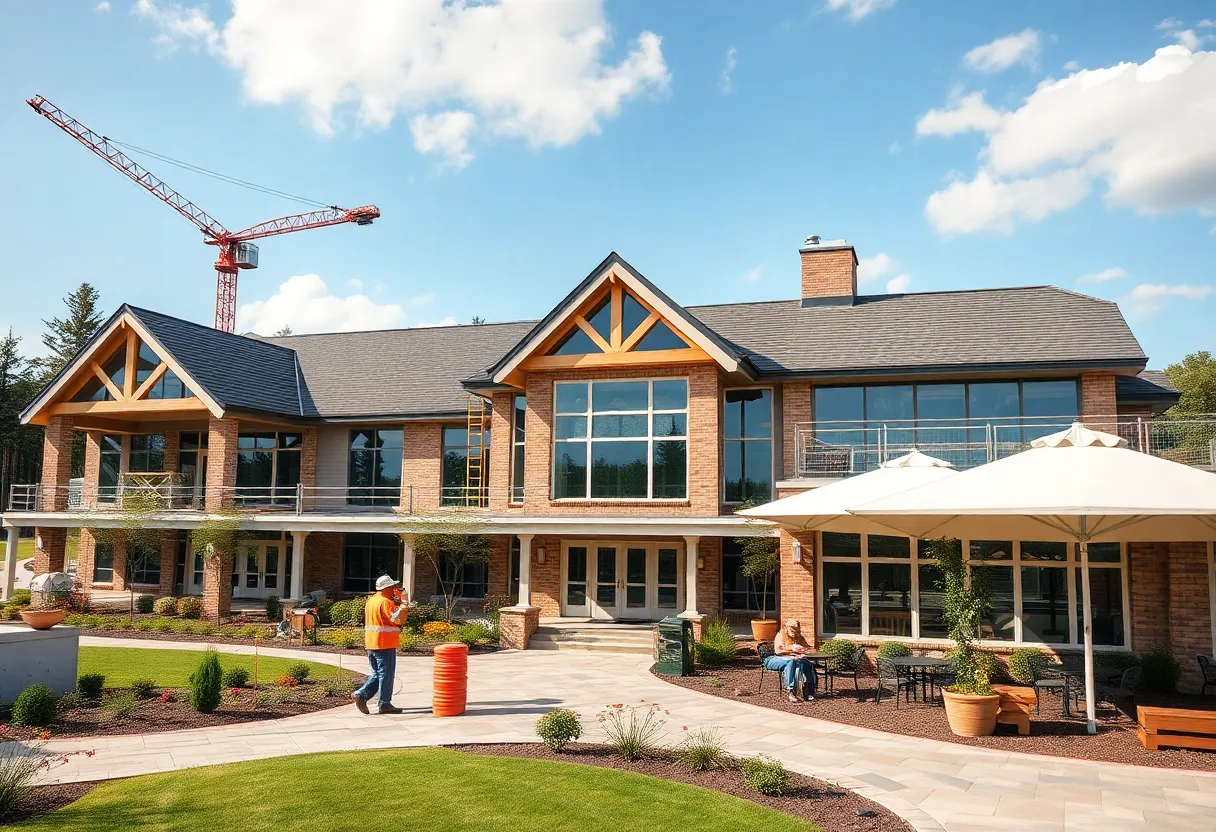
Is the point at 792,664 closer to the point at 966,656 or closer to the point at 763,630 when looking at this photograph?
the point at 966,656

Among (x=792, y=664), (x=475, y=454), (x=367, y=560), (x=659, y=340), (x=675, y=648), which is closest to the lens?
(x=792, y=664)

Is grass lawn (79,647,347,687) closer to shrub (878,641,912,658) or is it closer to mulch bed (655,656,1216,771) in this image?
mulch bed (655,656,1216,771)

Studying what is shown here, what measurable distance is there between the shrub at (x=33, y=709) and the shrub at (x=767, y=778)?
339 inches

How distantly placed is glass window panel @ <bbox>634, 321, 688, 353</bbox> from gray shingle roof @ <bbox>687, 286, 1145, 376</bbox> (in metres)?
2.02

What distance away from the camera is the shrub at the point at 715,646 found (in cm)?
1617

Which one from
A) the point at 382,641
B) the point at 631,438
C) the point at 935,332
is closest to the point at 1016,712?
the point at 382,641

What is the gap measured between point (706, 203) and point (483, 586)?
12206 millimetres

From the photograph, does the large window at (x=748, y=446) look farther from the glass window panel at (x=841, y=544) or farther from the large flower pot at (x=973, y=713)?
the large flower pot at (x=973, y=713)

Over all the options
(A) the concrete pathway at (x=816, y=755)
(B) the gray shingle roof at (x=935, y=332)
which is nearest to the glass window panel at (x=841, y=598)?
(A) the concrete pathway at (x=816, y=755)

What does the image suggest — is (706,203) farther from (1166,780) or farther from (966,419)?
(1166,780)

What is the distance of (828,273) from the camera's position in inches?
902

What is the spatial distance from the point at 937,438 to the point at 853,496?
6.88 metres

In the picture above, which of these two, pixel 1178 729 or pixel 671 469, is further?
pixel 671 469

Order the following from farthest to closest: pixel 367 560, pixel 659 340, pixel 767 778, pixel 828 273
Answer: pixel 367 560 → pixel 828 273 → pixel 659 340 → pixel 767 778
